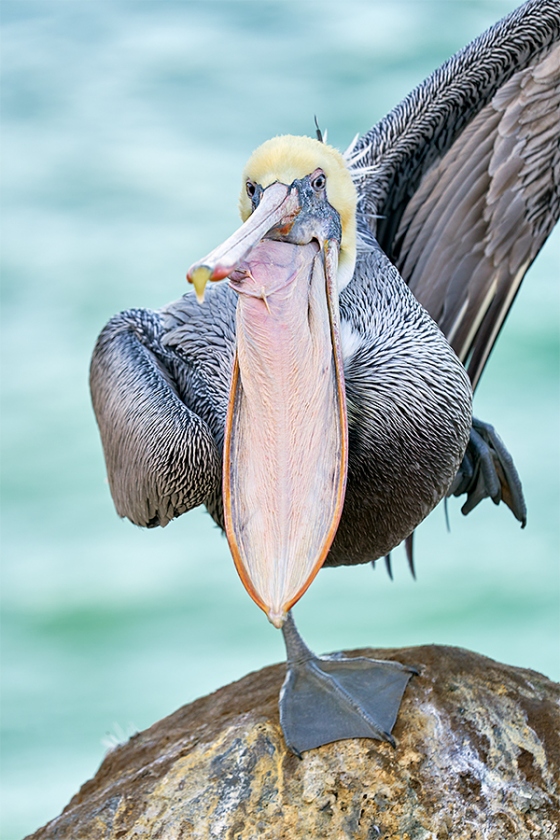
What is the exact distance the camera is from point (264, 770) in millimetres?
3762

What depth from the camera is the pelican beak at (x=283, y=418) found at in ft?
10.8

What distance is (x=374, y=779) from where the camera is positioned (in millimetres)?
3680

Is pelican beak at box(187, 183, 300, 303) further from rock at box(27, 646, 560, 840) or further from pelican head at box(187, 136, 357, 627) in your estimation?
rock at box(27, 646, 560, 840)

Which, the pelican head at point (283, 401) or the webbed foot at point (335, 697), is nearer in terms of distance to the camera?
the pelican head at point (283, 401)

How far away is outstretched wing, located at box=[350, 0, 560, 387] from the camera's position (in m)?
4.91

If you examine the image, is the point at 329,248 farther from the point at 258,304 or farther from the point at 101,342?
the point at 101,342

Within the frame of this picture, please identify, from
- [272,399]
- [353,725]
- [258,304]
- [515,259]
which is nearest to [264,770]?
[353,725]

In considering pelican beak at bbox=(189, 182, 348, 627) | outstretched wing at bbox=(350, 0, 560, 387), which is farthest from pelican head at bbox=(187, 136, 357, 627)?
outstretched wing at bbox=(350, 0, 560, 387)

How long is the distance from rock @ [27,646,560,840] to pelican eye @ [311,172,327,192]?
Result: 162cm

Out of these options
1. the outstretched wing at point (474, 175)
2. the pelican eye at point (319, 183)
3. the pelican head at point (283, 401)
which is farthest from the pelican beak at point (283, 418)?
the outstretched wing at point (474, 175)

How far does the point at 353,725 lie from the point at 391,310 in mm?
1386

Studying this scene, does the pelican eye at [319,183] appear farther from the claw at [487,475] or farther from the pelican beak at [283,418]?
the claw at [487,475]

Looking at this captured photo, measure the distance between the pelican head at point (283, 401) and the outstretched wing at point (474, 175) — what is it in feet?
4.79

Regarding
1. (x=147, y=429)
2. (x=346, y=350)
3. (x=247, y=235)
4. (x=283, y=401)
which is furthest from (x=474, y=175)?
(x=247, y=235)
